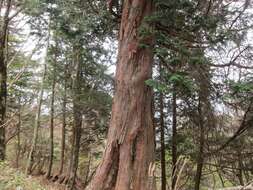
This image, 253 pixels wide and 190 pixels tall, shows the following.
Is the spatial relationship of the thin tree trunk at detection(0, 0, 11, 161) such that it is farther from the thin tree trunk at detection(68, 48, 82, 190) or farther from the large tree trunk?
the large tree trunk

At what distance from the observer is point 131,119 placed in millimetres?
5863

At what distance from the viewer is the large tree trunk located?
5.68 m

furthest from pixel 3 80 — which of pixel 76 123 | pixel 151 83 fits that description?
pixel 151 83

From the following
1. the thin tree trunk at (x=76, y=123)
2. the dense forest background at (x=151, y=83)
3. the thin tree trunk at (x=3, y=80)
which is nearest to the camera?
the dense forest background at (x=151, y=83)

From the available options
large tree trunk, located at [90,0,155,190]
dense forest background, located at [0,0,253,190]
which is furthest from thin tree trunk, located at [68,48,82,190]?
large tree trunk, located at [90,0,155,190]

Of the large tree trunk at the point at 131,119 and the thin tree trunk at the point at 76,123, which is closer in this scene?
the large tree trunk at the point at 131,119

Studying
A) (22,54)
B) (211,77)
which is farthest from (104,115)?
(22,54)

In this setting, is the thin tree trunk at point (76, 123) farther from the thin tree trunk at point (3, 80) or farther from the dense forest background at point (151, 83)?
the thin tree trunk at point (3, 80)

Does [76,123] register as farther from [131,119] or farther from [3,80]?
[131,119]

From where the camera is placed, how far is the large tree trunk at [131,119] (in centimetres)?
568

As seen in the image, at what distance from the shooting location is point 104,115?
33.1 ft

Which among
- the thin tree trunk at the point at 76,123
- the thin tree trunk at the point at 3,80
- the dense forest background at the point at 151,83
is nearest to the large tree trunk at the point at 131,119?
the dense forest background at the point at 151,83

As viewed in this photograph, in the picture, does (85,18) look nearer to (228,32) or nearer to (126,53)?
(126,53)

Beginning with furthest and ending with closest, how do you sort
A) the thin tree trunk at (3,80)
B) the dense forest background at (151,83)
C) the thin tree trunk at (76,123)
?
the thin tree trunk at (76,123) < the thin tree trunk at (3,80) < the dense forest background at (151,83)
